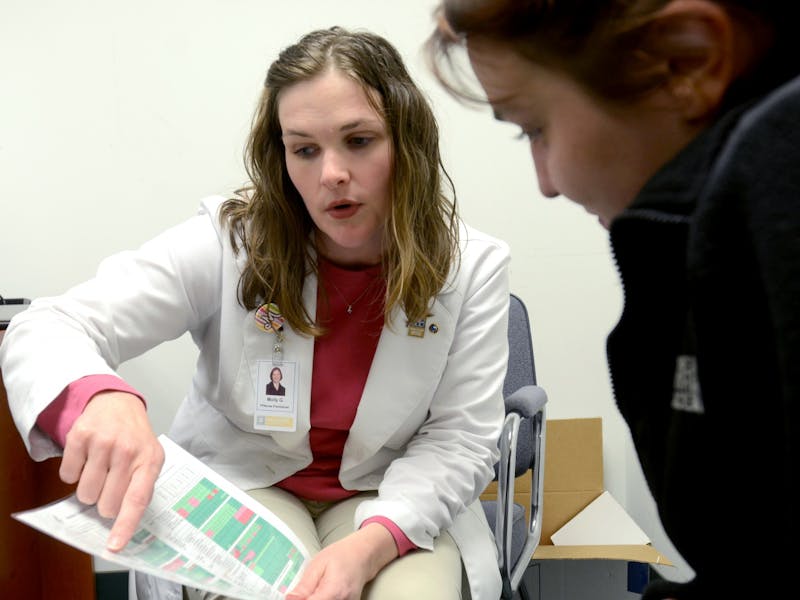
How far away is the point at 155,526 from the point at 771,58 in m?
0.74

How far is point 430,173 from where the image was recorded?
4.03 feet

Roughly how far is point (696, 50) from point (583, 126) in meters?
0.09

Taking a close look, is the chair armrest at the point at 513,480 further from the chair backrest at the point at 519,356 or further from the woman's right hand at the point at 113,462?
the woman's right hand at the point at 113,462

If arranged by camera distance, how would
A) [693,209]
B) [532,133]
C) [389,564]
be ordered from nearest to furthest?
[693,209] < [532,133] < [389,564]

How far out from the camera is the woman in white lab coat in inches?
44.5

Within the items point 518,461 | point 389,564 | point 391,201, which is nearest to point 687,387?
point 389,564

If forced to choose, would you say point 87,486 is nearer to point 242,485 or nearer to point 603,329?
point 242,485

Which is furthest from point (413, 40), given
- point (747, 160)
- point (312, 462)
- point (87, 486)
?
point (747, 160)

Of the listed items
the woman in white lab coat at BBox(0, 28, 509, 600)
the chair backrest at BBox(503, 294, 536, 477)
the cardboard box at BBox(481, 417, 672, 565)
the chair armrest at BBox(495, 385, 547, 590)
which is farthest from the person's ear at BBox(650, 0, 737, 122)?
the cardboard box at BBox(481, 417, 672, 565)

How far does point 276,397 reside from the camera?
47.1 inches

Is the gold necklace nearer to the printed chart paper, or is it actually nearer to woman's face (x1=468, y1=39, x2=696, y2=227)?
the printed chart paper

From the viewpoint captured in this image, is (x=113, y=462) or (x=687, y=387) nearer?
(x=687, y=387)

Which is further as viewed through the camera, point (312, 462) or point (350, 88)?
point (312, 462)

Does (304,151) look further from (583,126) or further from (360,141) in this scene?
(583,126)
